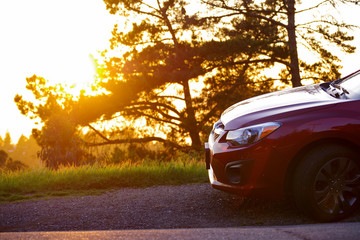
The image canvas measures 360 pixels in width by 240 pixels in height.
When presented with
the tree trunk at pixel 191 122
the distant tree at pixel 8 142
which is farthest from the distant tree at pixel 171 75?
the distant tree at pixel 8 142

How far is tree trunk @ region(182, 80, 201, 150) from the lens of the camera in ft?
67.2

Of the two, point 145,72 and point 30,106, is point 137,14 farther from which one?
point 30,106

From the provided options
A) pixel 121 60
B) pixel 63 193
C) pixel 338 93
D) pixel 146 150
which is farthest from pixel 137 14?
pixel 338 93

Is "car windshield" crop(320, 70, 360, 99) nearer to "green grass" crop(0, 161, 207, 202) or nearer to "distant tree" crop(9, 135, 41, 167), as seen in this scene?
"green grass" crop(0, 161, 207, 202)

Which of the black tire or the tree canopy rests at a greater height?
the tree canopy

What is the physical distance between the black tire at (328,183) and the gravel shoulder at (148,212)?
17 centimetres

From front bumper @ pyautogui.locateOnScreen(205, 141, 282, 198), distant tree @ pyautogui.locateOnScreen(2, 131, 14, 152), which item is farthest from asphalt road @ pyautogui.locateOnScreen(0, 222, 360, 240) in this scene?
distant tree @ pyautogui.locateOnScreen(2, 131, 14, 152)

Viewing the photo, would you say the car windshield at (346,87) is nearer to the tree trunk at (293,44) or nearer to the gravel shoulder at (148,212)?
the gravel shoulder at (148,212)

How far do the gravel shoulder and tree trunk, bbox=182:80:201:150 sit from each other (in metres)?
14.4

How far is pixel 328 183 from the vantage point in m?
4.02

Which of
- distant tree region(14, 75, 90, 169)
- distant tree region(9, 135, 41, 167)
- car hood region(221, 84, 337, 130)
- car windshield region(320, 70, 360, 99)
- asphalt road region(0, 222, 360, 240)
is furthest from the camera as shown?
distant tree region(9, 135, 41, 167)

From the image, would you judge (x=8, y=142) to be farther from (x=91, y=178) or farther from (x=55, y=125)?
(x=91, y=178)

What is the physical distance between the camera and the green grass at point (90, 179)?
643cm

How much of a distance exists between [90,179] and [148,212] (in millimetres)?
2160
